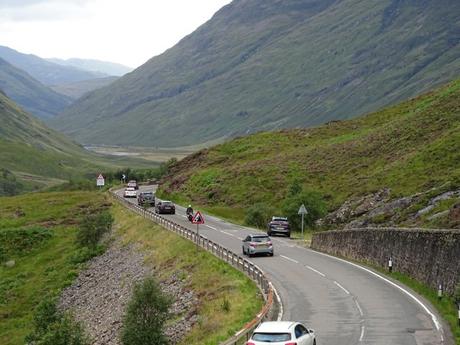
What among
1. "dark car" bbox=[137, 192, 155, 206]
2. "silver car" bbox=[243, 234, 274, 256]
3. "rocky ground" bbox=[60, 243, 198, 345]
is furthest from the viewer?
"dark car" bbox=[137, 192, 155, 206]

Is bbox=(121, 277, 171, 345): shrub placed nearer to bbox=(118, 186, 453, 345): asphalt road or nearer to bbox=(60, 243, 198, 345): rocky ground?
bbox=(60, 243, 198, 345): rocky ground

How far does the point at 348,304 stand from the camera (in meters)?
29.1

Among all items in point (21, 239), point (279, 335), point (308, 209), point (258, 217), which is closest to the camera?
point (279, 335)

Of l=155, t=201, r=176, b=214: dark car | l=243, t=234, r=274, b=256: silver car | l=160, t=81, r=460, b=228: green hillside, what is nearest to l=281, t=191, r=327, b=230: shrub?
l=160, t=81, r=460, b=228: green hillside

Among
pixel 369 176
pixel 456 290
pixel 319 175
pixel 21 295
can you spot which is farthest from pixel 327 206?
pixel 456 290

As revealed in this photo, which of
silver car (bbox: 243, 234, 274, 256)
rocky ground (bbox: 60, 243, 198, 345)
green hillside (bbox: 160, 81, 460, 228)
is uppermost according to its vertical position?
green hillside (bbox: 160, 81, 460, 228)

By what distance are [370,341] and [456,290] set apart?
509cm

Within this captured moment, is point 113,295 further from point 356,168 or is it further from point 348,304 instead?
point 356,168

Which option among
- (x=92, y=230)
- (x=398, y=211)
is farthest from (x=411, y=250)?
(x=92, y=230)

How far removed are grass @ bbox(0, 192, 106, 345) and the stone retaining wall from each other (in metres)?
24.3

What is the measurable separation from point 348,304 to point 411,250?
568 centimetres

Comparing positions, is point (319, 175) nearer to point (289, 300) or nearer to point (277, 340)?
point (289, 300)

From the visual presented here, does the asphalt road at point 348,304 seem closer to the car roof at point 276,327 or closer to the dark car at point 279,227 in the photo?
the car roof at point 276,327

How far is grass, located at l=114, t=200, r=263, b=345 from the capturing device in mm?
28453
